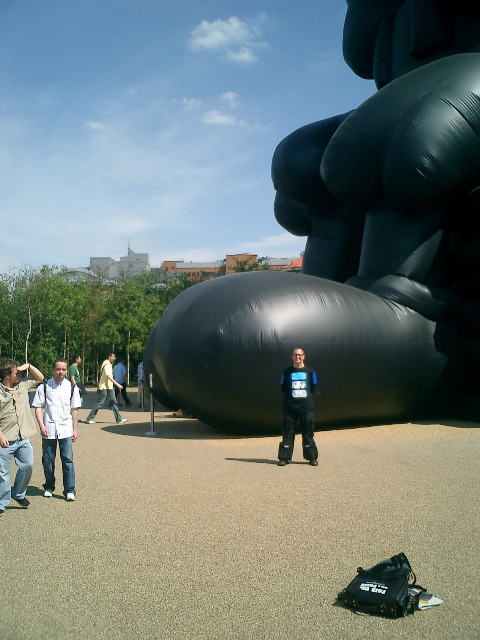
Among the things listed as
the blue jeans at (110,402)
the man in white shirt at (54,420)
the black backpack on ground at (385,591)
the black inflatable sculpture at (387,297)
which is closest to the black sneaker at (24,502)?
the man in white shirt at (54,420)

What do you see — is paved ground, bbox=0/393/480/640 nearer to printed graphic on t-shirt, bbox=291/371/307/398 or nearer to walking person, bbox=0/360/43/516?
walking person, bbox=0/360/43/516

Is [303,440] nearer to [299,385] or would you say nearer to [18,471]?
[299,385]

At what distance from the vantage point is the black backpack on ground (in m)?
3.18

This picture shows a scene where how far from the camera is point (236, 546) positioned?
14.1 feet

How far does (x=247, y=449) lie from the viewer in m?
8.57

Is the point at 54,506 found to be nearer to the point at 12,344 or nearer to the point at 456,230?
the point at 456,230

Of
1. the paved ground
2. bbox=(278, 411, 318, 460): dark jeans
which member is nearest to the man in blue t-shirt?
bbox=(278, 411, 318, 460): dark jeans

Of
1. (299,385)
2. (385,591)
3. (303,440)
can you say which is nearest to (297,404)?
(299,385)

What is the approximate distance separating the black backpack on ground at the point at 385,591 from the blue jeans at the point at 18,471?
10.8ft

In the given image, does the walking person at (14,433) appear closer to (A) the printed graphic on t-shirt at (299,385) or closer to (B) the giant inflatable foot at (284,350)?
(A) the printed graphic on t-shirt at (299,385)

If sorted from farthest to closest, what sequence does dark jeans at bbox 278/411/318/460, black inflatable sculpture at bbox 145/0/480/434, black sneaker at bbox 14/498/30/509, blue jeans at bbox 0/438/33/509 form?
black inflatable sculpture at bbox 145/0/480/434
dark jeans at bbox 278/411/318/460
black sneaker at bbox 14/498/30/509
blue jeans at bbox 0/438/33/509

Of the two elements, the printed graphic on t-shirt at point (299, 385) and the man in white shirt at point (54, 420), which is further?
the printed graphic on t-shirt at point (299, 385)

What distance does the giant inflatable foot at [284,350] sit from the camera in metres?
9.30

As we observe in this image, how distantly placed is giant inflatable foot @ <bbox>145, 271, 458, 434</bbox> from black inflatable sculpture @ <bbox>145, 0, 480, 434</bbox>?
0.9 inches
